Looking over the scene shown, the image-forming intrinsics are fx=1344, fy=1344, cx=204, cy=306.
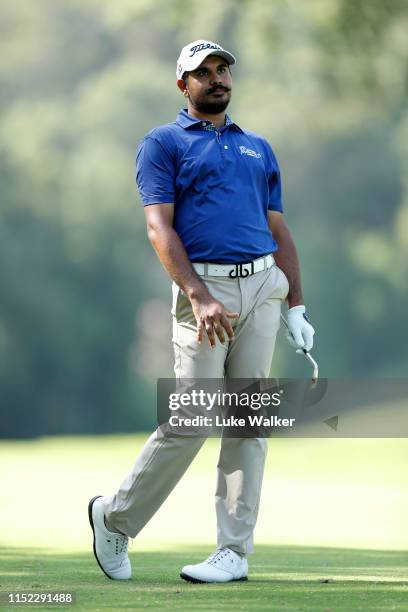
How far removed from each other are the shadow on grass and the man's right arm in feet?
2.45

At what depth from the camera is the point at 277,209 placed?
4.50m

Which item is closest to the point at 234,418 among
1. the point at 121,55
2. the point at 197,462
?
the point at 197,462

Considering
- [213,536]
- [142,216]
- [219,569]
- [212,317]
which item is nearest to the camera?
[212,317]

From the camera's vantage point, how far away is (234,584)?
4.04 metres

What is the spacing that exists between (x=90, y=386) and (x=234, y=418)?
67.0ft

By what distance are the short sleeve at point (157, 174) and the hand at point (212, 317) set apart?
35cm

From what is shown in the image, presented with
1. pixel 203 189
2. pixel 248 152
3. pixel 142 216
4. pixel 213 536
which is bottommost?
pixel 213 536

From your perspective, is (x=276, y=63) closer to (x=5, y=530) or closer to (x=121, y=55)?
(x=121, y=55)

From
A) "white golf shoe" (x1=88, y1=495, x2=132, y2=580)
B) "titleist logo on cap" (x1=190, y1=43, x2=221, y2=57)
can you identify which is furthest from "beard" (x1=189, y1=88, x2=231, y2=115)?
"white golf shoe" (x1=88, y1=495, x2=132, y2=580)

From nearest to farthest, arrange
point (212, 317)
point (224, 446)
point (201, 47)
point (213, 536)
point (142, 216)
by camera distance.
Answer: point (212, 317) → point (224, 446) → point (201, 47) → point (213, 536) → point (142, 216)

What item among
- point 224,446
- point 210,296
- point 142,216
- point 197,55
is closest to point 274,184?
point 197,55

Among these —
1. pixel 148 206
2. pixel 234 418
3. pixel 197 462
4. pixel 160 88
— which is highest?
pixel 160 88

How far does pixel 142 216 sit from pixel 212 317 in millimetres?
20717

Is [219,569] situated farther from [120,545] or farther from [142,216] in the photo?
[142,216]
